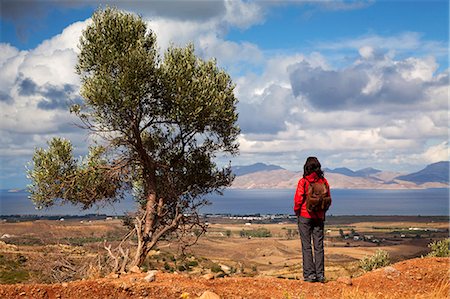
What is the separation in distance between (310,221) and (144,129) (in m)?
9.70

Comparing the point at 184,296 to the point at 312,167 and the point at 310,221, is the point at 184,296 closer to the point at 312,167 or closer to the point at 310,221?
the point at 310,221

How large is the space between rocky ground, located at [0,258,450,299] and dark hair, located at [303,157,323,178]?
3.51 metres

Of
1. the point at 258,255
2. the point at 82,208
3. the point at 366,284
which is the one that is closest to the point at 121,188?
the point at 82,208

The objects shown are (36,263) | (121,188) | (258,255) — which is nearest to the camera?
(36,263)

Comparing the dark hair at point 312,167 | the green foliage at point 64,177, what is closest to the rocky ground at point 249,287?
the dark hair at point 312,167

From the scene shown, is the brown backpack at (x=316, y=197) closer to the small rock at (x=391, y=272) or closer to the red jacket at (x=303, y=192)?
the red jacket at (x=303, y=192)

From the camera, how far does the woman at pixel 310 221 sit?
15367 mm

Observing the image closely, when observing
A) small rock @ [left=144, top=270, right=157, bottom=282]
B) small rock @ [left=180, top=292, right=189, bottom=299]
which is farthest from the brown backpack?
small rock @ [left=144, top=270, right=157, bottom=282]

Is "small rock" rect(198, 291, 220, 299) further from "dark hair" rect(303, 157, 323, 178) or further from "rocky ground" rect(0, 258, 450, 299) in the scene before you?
"dark hair" rect(303, 157, 323, 178)

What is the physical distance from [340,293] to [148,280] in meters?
5.77

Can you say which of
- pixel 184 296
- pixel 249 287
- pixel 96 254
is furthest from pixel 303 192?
pixel 96 254

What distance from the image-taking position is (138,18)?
21.8m

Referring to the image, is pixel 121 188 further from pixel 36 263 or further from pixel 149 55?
pixel 149 55

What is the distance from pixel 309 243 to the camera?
15594mm
